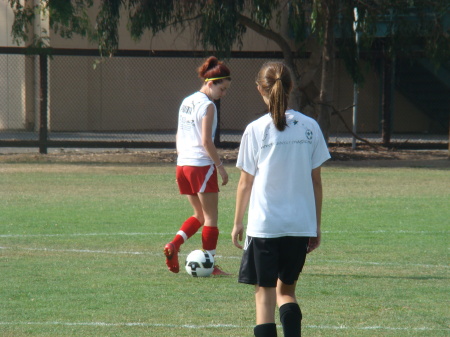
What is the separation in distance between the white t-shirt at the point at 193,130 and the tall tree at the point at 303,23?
36.8ft

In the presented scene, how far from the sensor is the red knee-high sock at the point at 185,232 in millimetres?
7598

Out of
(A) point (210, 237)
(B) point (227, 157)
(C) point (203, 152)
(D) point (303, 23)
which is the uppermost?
(D) point (303, 23)

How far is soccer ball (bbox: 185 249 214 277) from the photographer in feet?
24.5

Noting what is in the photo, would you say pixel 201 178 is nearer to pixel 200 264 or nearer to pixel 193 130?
pixel 193 130

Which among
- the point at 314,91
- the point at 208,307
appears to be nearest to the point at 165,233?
the point at 208,307

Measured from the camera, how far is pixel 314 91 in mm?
21938

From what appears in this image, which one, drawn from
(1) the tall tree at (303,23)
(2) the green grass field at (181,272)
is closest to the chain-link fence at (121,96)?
(1) the tall tree at (303,23)

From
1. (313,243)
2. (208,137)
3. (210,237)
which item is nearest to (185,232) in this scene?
(210,237)

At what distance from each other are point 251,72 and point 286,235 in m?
26.3

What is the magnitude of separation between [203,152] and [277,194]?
2.89 m

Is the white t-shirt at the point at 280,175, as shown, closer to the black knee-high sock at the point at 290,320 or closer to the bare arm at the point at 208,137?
the black knee-high sock at the point at 290,320

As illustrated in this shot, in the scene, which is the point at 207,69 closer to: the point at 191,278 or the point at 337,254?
the point at 191,278

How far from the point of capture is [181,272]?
7859mm

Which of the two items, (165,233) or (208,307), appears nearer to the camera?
(208,307)
